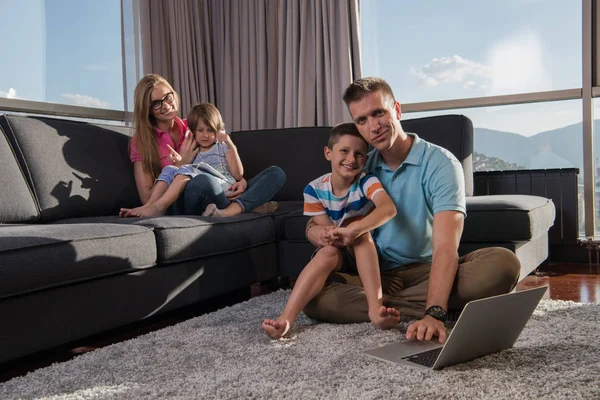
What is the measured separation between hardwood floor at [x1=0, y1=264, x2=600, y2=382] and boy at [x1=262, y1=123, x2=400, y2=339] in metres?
0.63

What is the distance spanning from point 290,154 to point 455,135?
93 centimetres

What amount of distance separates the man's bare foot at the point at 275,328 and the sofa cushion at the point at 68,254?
50cm

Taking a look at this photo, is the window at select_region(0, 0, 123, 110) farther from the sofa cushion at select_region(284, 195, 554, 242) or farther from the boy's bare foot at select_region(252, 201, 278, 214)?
the sofa cushion at select_region(284, 195, 554, 242)

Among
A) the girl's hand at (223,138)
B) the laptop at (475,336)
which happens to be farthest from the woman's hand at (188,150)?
the laptop at (475,336)

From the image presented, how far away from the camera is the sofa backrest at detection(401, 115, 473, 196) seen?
301 cm

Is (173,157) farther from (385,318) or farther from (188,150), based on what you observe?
(385,318)

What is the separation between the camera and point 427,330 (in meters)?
1.55

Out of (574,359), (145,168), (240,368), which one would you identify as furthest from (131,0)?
(574,359)

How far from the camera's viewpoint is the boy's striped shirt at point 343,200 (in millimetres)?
1966

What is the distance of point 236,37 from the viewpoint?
4.65 metres

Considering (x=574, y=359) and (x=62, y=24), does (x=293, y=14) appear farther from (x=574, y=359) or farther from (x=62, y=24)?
(x=574, y=359)

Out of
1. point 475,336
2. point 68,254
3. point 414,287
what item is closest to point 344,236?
point 414,287

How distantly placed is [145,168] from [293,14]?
2076mm

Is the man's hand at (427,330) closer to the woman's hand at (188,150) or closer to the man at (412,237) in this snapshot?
the man at (412,237)
